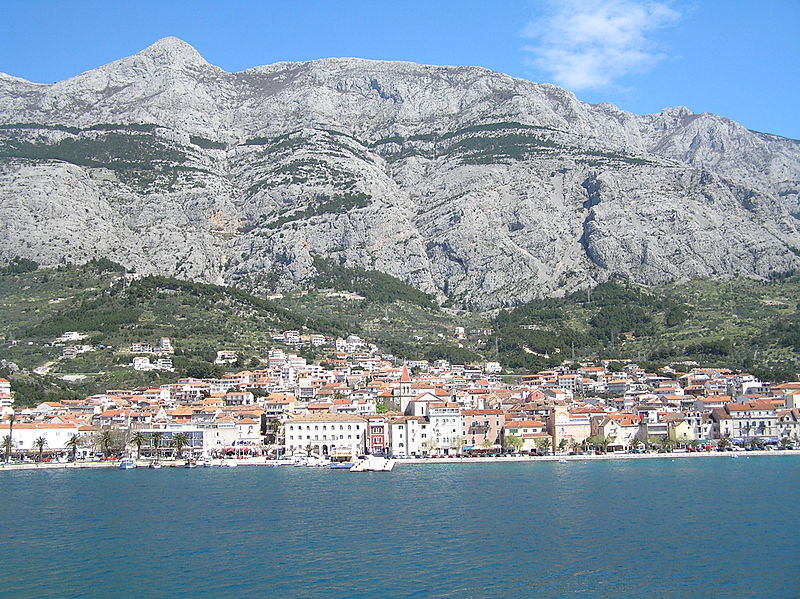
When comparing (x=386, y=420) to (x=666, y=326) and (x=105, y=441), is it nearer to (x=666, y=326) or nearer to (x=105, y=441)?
(x=105, y=441)

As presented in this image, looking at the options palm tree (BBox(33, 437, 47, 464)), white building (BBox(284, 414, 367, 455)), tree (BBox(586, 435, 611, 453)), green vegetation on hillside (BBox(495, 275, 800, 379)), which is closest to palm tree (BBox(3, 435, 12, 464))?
palm tree (BBox(33, 437, 47, 464))

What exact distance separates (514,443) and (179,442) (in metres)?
31.4

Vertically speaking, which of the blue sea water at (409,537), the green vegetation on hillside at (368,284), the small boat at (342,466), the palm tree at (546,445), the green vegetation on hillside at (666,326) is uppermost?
the green vegetation on hillside at (368,284)

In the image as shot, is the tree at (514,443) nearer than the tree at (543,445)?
Yes

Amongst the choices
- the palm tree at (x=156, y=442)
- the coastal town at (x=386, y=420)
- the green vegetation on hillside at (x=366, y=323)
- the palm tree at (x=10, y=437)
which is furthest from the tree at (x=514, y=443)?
the palm tree at (x=10, y=437)

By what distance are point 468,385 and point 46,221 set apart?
3570 inches

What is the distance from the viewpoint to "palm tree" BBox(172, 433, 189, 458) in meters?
89.3

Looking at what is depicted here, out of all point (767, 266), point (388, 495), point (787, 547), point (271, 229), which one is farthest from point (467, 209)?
point (787, 547)

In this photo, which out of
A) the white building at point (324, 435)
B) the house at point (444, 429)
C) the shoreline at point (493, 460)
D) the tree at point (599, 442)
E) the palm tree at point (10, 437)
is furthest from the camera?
the tree at point (599, 442)

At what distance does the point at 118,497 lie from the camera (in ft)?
190

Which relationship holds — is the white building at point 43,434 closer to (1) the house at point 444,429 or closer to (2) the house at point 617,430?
(1) the house at point 444,429

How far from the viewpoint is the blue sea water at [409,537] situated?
111 feet

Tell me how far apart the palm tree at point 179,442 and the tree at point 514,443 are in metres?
30.7

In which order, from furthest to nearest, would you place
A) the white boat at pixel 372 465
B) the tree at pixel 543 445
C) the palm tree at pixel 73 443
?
the tree at pixel 543 445 < the palm tree at pixel 73 443 < the white boat at pixel 372 465
